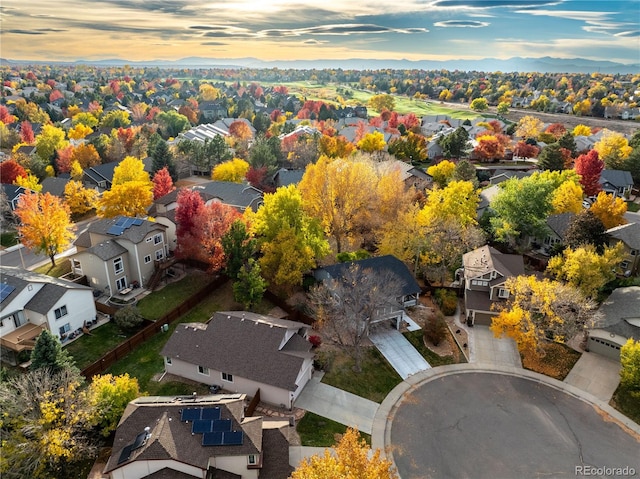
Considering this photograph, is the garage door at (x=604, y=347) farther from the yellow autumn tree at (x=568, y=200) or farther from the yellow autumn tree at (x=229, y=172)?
the yellow autumn tree at (x=229, y=172)

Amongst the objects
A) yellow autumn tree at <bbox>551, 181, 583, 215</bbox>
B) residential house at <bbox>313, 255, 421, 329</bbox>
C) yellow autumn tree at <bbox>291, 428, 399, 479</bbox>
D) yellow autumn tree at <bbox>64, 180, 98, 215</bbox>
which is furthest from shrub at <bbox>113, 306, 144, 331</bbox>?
yellow autumn tree at <bbox>551, 181, 583, 215</bbox>

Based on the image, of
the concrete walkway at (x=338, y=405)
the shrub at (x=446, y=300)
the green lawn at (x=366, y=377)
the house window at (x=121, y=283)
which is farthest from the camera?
the house window at (x=121, y=283)

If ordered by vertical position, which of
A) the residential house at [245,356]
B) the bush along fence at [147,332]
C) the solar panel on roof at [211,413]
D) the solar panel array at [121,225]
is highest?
the solar panel array at [121,225]

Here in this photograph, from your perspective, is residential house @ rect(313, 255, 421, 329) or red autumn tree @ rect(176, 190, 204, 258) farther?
red autumn tree @ rect(176, 190, 204, 258)

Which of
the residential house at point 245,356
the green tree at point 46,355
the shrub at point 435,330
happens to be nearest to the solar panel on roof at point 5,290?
the green tree at point 46,355

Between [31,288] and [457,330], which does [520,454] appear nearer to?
[457,330]

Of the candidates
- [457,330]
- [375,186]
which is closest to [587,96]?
[375,186]

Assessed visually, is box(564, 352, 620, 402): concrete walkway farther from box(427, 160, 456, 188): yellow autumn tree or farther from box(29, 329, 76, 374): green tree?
box(427, 160, 456, 188): yellow autumn tree
